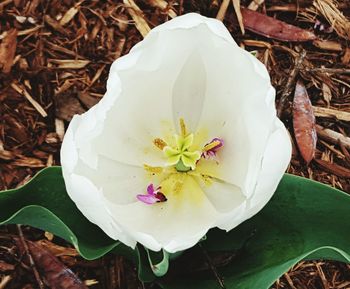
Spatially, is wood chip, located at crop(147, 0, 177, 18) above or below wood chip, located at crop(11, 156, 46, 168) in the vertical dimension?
above

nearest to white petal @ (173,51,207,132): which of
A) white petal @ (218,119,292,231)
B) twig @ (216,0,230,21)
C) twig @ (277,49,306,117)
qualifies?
white petal @ (218,119,292,231)

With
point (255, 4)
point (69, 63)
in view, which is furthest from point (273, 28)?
point (69, 63)

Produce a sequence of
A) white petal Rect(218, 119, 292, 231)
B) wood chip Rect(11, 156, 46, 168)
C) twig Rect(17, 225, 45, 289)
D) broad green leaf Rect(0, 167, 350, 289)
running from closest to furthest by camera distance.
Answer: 1. white petal Rect(218, 119, 292, 231)
2. broad green leaf Rect(0, 167, 350, 289)
3. twig Rect(17, 225, 45, 289)
4. wood chip Rect(11, 156, 46, 168)

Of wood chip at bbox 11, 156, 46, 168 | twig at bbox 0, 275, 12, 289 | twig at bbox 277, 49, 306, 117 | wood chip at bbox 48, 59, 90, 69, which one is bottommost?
twig at bbox 0, 275, 12, 289

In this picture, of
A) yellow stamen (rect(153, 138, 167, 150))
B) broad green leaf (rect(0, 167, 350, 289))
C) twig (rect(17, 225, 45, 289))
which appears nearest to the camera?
broad green leaf (rect(0, 167, 350, 289))

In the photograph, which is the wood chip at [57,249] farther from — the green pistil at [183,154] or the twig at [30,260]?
the green pistil at [183,154]

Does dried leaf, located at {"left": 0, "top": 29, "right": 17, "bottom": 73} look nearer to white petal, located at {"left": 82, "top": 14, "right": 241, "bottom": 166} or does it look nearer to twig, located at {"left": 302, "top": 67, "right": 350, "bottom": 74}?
white petal, located at {"left": 82, "top": 14, "right": 241, "bottom": 166}

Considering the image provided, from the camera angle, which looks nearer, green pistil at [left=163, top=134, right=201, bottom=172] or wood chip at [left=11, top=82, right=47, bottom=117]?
green pistil at [left=163, top=134, right=201, bottom=172]
